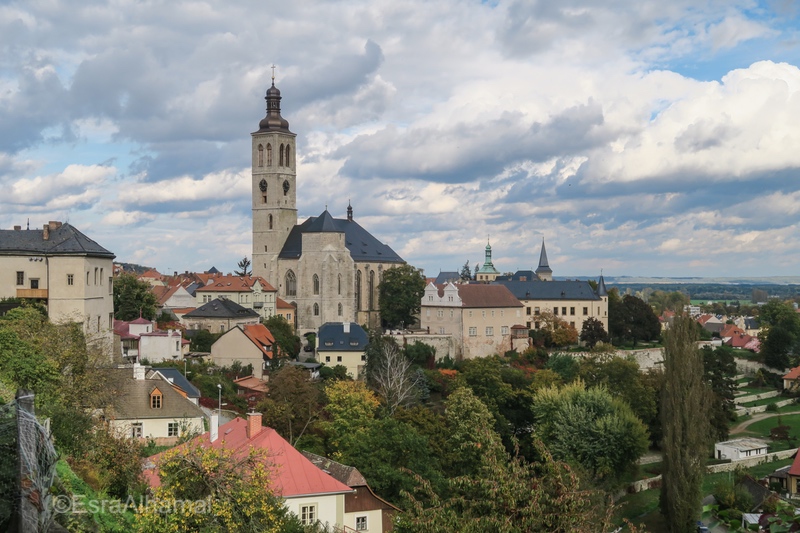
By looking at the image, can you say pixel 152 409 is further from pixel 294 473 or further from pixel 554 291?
pixel 554 291

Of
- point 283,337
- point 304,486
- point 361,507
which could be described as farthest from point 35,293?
point 283,337

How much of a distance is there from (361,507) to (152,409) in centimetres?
1078

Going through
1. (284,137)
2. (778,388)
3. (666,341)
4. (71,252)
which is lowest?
(778,388)

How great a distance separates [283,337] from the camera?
68.7 m

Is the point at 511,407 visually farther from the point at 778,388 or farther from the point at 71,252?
the point at 778,388

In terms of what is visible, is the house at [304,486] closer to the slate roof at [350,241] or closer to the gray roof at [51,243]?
the gray roof at [51,243]

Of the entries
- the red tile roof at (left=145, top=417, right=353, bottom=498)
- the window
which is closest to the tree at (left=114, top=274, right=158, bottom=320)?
the red tile roof at (left=145, top=417, right=353, bottom=498)

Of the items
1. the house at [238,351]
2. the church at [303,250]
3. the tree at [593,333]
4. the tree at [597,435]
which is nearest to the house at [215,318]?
the house at [238,351]

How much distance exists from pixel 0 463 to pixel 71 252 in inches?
1220

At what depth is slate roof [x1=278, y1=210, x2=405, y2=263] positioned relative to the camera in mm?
82062

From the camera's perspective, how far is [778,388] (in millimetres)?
82938

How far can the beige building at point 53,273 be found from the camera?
39.8 metres

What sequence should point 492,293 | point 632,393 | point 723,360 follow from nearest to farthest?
point 632,393, point 723,360, point 492,293

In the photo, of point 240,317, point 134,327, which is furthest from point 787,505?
point 240,317
